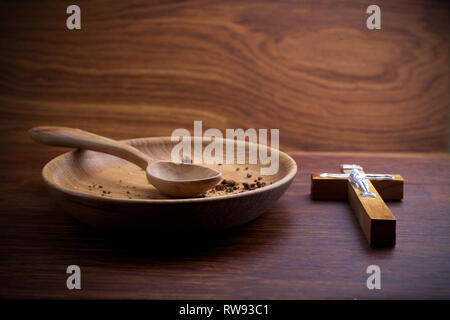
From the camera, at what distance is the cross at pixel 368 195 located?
53 centimetres

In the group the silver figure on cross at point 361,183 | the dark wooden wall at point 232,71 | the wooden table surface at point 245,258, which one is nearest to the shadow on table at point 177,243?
the wooden table surface at point 245,258

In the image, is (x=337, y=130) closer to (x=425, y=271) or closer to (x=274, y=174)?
(x=274, y=174)

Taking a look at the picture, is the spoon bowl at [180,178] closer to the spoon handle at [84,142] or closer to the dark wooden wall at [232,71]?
the spoon handle at [84,142]

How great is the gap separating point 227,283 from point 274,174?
0.91 ft

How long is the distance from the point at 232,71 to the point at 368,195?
0.59 metres

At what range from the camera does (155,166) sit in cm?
68

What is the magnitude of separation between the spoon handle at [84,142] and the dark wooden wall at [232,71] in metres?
0.42

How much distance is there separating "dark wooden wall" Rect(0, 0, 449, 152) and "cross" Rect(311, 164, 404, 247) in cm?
41

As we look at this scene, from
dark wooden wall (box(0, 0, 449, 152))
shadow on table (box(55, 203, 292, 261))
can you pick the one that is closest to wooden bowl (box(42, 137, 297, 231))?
shadow on table (box(55, 203, 292, 261))

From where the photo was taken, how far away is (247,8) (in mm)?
1079

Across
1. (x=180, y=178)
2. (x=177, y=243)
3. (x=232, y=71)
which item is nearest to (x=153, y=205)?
(x=177, y=243)

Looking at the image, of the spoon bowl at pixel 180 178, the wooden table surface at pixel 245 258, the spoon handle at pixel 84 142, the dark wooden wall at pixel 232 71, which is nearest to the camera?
the wooden table surface at pixel 245 258

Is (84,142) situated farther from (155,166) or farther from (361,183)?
(361,183)
